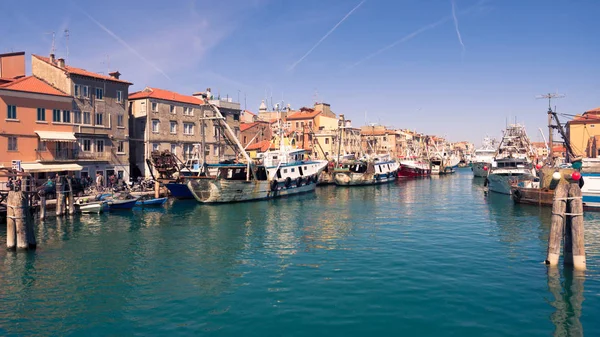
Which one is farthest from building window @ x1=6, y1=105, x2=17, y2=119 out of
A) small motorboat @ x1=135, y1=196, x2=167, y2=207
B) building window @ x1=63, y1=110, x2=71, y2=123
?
small motorboat @ x1=135, y1=196, x2=167, y2=207

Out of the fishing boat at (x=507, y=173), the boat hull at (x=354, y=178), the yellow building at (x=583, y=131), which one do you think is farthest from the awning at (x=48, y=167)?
the yellow building at (x=583, y=131)

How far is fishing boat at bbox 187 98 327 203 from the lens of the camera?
46.2 meters

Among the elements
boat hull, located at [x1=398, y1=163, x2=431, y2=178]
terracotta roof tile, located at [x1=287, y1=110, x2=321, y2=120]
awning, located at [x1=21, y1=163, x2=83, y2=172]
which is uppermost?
terracotta roof tile, located at [x1=287, y1=110, x2=321, y2=120]

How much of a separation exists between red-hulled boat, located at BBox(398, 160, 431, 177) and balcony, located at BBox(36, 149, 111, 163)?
69.7 m

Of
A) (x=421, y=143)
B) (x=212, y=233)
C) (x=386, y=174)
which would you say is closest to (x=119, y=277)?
(x=212, y=233)

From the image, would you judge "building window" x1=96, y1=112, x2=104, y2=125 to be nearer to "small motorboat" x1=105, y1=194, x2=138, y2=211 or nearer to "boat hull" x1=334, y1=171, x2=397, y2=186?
"small motorboat" x1=105, y1=194, x2=138, y2=211

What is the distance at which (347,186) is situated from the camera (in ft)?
245

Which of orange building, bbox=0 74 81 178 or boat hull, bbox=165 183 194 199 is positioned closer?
orange building, bbox=0 74 81 178

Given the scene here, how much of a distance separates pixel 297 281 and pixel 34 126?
130 ft

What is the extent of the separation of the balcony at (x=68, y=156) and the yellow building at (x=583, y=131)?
85572mm

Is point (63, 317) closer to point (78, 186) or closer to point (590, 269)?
point (590, 269)

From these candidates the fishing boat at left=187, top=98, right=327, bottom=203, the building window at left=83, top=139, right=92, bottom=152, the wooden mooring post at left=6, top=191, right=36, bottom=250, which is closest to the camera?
the wooden mooring post at left=6, top=191, right=36, bottom=250

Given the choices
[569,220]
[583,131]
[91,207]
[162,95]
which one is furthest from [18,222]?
[583,131]

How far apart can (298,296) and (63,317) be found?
8.55m
